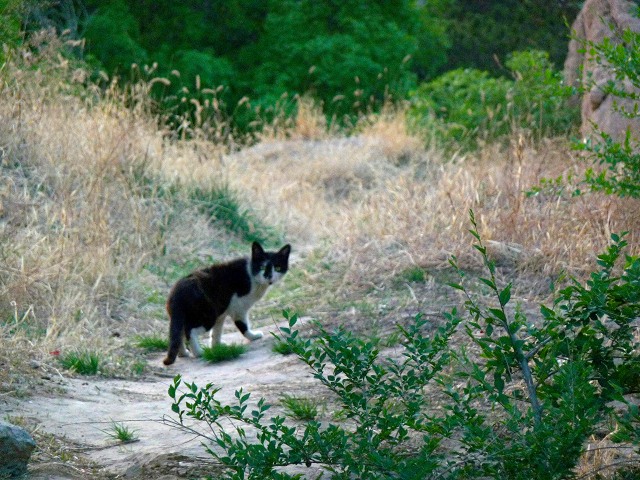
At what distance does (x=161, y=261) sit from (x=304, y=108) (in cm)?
1070

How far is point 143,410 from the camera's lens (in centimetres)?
552

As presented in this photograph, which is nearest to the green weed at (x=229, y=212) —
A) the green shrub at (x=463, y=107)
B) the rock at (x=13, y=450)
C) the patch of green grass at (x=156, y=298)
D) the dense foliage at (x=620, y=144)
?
the patch of green grass at (x=156, y=298)

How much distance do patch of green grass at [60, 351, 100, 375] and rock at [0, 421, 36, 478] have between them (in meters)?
2.16

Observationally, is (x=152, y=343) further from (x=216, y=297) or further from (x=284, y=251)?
(x=284, y=251)

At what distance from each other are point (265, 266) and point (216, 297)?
510 mm

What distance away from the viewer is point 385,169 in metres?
14.7

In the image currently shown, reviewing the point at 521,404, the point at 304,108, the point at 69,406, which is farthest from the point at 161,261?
the point at 304,108

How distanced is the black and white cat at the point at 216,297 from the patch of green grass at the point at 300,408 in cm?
181

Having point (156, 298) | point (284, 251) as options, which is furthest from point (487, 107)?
point (156, 298)

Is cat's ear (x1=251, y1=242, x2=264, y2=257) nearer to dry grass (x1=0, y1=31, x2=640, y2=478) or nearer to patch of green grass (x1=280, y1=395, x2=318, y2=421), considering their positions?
dry grass (x1=0, y1=31, x2=640, y2=478)

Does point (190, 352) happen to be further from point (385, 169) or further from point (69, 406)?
point (385, 169)

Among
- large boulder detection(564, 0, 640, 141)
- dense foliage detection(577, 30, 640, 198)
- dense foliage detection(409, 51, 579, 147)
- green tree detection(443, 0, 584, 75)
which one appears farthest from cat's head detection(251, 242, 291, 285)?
green tree detection(443, 0, 584, 75)

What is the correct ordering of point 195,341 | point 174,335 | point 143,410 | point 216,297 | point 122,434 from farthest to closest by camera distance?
point 216,297 < point 195,341 < point 174,335 < point 143,410 < point 122,434

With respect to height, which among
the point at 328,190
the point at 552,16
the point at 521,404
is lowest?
the point at 328,190
